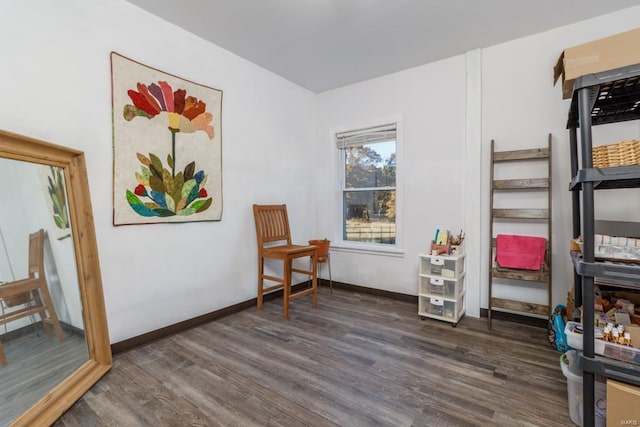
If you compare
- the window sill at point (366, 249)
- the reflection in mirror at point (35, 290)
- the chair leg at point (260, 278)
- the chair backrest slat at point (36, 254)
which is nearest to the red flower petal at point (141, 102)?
the reflection in mirror at point (35, 290)

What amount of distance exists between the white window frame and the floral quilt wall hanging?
4.97 feet

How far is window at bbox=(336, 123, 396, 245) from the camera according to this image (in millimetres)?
3338

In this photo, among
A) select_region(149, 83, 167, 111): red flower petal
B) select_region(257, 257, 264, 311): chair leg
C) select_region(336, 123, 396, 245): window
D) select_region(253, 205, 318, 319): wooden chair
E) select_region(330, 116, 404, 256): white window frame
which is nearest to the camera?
select_region(149, 83, 167, 111): red flower petal

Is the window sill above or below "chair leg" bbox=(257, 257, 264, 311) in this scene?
above

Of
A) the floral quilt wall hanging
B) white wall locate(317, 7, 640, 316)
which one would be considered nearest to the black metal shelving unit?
white wall locate(317, 7, 640, 316)

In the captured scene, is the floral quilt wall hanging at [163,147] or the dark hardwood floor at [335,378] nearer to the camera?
the dark hardwood floor at [335,378]

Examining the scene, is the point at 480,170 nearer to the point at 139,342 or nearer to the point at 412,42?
the point at 412,42

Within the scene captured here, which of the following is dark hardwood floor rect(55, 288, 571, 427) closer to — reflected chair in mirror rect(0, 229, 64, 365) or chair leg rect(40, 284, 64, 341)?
chair leg rect(40, 284, 64, 341)

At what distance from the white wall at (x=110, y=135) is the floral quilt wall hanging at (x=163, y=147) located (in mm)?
71

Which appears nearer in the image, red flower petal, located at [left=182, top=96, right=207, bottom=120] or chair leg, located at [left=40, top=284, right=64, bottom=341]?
chair leg, located at [left=40, top=284, right=64, bottom=341]

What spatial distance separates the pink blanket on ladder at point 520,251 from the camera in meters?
2.34

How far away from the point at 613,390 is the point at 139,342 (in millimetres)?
2732

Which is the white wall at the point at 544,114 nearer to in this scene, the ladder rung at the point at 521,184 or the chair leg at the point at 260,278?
the ladder rung at the point at 521,184

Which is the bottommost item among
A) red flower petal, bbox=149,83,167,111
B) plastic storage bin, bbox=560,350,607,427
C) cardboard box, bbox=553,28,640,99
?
plastic storage bin, bbox=560,350,607,427
